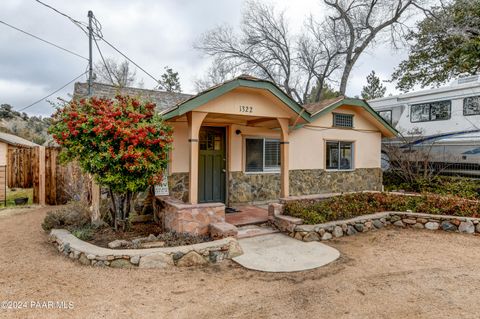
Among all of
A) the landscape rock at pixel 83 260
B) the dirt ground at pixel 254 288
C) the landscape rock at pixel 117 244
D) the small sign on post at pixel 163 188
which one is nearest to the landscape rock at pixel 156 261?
the dirt ground at pixel 254 288

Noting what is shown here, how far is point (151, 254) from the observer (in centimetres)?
450

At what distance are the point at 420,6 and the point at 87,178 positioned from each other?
67.0ft

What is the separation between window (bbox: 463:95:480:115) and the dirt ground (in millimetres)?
6816

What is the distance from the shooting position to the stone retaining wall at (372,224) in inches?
239

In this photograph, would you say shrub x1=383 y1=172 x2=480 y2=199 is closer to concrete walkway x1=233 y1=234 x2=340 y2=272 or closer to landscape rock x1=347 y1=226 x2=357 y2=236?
landscape rock x1=347 y1=226 x2=357 y2=236

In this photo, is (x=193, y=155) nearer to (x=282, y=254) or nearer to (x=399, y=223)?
(x=282, y=254)

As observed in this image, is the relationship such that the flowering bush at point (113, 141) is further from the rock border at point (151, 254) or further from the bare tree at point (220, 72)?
the bare tree at point (220, 72)

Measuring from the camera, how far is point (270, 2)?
776 inches

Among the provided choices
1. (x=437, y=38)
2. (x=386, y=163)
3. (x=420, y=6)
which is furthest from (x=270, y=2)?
(x=386, y=163)

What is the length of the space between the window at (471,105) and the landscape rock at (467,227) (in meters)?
5.30

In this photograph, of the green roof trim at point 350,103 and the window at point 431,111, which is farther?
the window at point 431,111

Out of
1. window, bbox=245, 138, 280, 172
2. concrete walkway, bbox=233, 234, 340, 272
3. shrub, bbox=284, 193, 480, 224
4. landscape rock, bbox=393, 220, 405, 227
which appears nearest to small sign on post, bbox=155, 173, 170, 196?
concrete walkway, bbox=233, 234, 340, 272

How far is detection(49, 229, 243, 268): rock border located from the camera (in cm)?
445

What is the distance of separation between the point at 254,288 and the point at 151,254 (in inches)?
68.3
